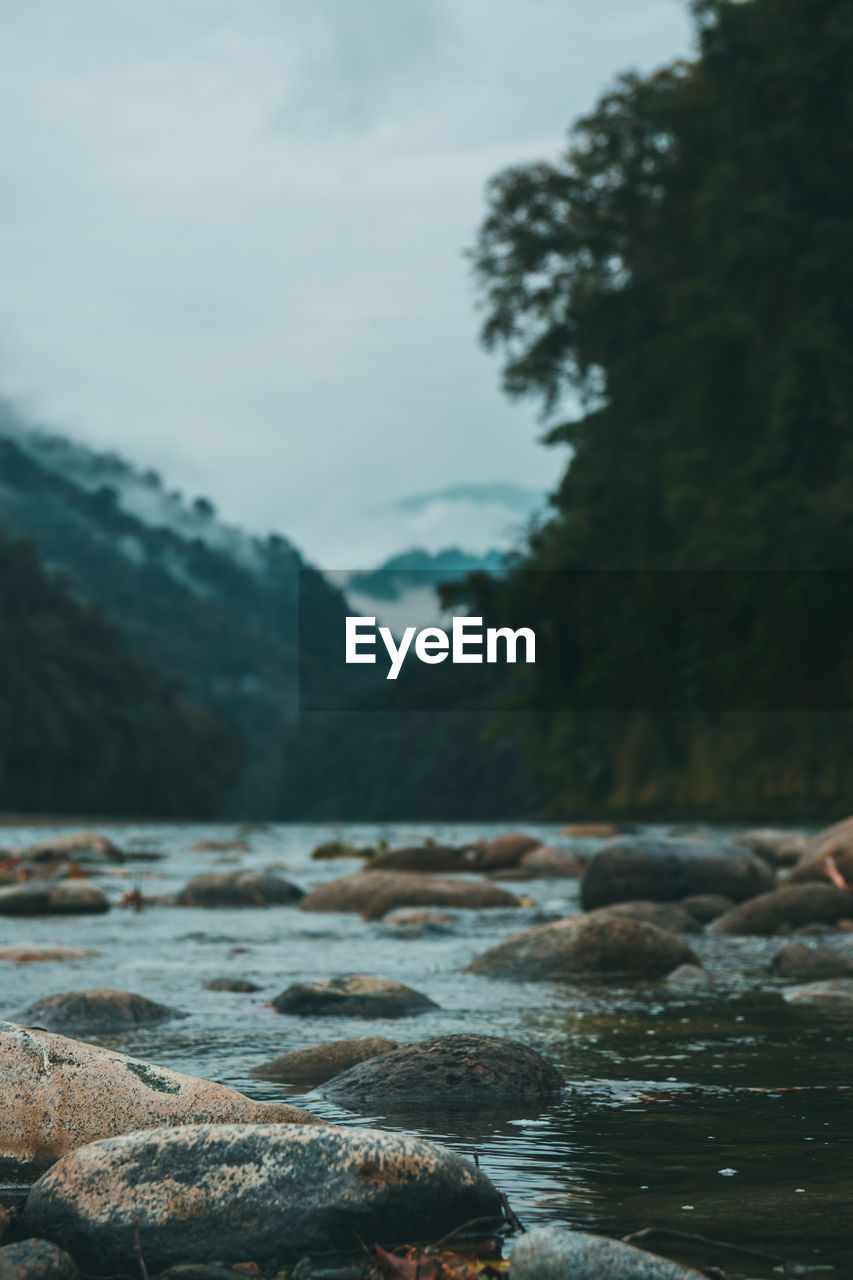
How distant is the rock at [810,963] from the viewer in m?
7.99

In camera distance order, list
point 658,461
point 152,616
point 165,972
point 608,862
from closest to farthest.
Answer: point 165,972, point 608,862, point 658,461, point 152,616

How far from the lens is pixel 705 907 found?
35.9ft

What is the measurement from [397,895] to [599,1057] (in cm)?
665

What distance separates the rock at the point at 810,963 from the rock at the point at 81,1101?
4556 millimetres

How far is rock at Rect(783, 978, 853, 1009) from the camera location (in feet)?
22.5

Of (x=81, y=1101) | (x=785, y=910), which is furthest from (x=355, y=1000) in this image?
(x=785, y=910)

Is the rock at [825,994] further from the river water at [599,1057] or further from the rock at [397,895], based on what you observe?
the rock at [397,895]

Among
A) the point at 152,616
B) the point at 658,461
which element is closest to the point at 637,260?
the point at 658,461

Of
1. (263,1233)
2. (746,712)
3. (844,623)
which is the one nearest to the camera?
(263,1233)

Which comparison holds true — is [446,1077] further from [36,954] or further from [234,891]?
[234,891]

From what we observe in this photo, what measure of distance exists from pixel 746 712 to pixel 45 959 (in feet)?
90.6

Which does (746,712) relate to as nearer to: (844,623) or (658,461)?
(844,623)

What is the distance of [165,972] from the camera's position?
333 inches

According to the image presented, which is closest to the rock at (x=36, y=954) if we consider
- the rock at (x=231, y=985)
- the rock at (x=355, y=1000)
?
the rock at (x=231, y=985)
